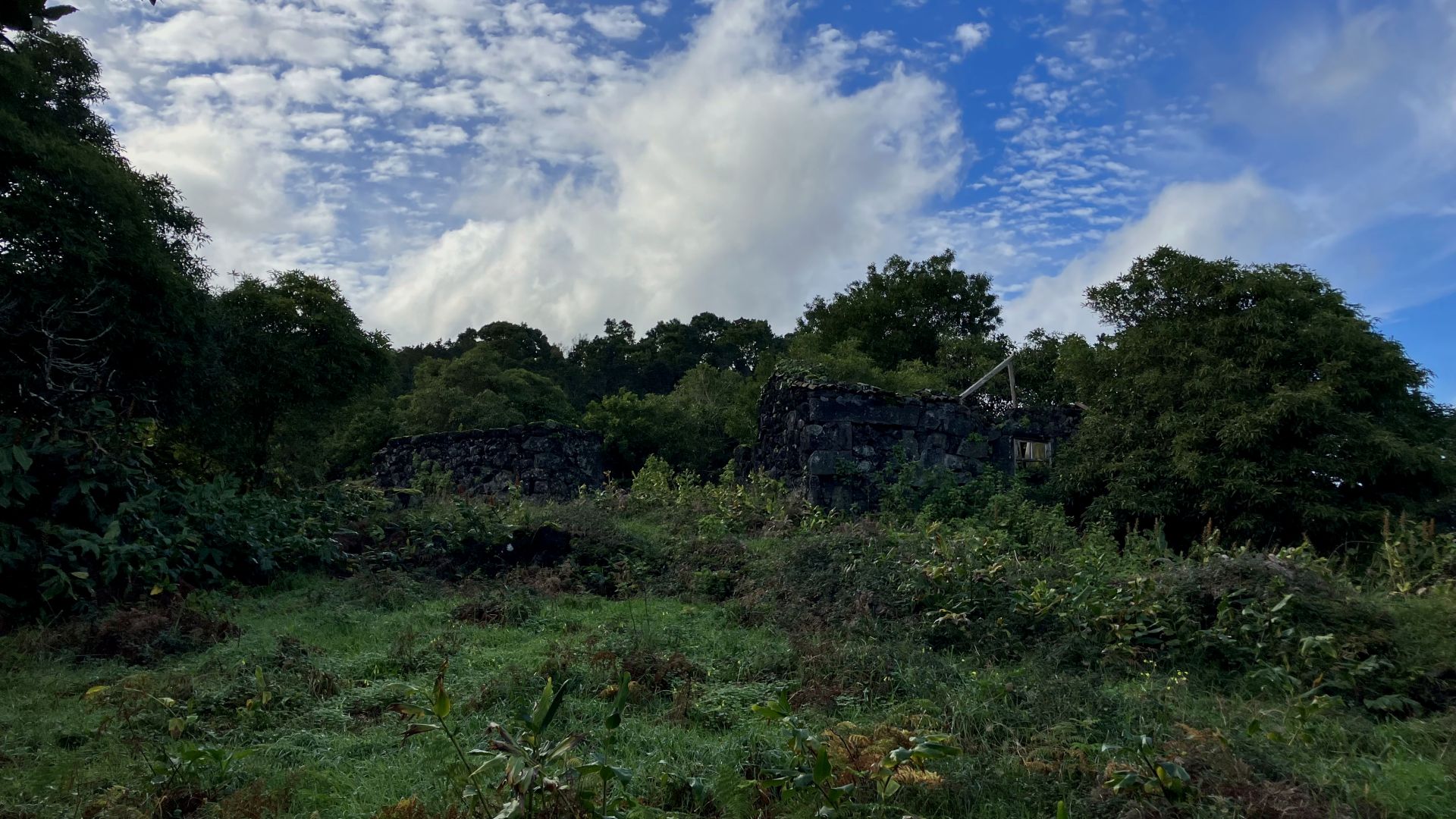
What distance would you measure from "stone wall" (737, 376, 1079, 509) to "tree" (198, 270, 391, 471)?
20.2ft

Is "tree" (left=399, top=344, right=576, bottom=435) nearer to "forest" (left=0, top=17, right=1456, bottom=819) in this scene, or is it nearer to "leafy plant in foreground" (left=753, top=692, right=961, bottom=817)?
"forest" (left=0, top=17, right=1456, bottom=819)

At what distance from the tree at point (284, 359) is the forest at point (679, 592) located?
6 centimetres

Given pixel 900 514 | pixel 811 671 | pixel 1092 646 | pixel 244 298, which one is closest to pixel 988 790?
pixel 811 671

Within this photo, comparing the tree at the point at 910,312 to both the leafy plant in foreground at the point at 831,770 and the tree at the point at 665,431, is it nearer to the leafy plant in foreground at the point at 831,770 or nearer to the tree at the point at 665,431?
the tree at the point at 665,431

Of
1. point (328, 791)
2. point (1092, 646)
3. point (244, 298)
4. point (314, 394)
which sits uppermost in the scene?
point (244, 298)

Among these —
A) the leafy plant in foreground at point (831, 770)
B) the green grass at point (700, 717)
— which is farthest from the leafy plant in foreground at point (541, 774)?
the leafy plant in foreground at point (831, 770)

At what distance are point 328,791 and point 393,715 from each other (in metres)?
0.83

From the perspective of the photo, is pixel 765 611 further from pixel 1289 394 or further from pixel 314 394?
pixel 314 394

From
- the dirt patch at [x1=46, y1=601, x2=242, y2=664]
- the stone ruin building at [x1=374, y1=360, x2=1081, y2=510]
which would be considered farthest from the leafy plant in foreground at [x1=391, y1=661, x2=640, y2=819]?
the stone ruin building at [x1=374, y1=360, x2=1081, y2=510]

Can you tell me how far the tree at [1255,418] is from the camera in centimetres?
1109

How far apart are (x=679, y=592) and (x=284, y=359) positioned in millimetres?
7810

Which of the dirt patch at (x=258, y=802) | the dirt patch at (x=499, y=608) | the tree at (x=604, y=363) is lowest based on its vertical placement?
the dirt patch at (x=258, y=802)

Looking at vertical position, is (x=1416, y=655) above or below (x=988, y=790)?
above

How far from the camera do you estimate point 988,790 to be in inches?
133
